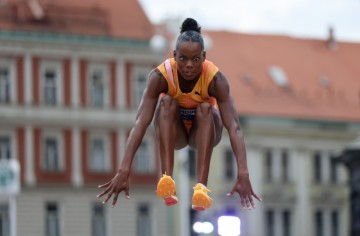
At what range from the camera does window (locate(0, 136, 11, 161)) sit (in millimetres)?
76062

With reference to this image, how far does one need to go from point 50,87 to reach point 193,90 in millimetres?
60425

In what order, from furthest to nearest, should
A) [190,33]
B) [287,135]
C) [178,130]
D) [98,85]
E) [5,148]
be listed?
[287,135] → [98,85] → [5,148] → [178,130] → [190,33]

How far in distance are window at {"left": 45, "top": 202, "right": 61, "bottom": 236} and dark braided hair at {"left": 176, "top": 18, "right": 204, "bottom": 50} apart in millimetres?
59663

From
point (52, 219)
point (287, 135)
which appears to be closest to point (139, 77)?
point (52, 219)

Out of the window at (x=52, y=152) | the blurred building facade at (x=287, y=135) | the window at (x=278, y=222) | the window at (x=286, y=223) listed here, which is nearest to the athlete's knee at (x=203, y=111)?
the window at (x=52, y=152)

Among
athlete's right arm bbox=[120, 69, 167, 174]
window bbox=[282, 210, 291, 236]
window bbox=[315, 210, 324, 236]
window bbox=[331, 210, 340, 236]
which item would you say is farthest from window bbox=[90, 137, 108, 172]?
athlete's right arm bbox=[120, 69, 167, 174]

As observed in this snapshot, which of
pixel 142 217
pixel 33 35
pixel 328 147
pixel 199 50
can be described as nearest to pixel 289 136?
pixel 328 147

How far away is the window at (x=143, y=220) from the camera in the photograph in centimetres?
7925

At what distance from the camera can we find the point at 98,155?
78500mm

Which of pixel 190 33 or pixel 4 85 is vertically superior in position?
pixel 4 85

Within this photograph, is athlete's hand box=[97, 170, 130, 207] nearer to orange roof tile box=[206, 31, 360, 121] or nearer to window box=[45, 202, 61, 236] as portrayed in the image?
window box=[45, 202, 61, 236]

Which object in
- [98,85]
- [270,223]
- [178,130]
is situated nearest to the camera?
[178,130]

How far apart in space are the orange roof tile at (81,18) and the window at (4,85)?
199 centimetres

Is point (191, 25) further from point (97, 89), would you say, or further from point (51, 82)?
point (97, 89)
